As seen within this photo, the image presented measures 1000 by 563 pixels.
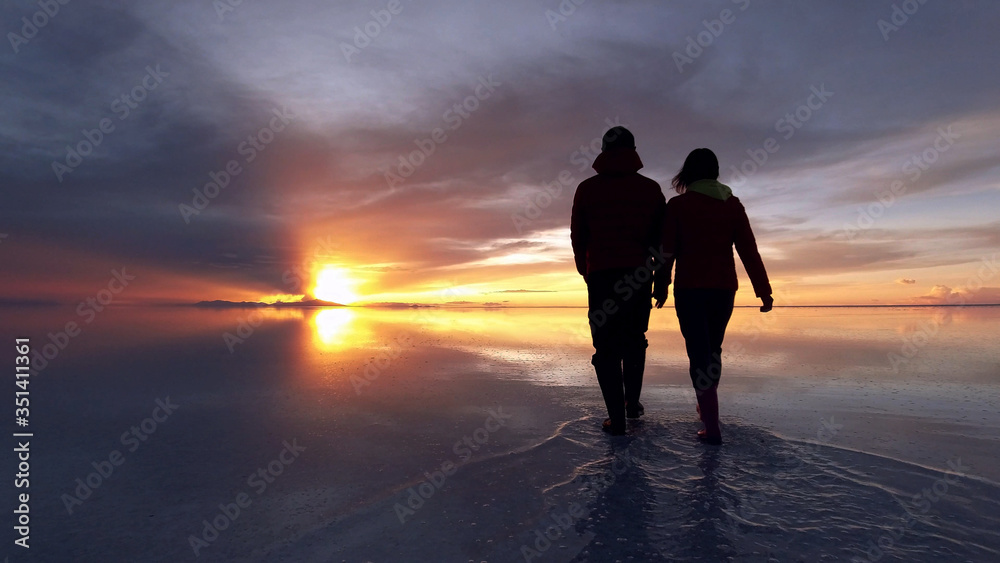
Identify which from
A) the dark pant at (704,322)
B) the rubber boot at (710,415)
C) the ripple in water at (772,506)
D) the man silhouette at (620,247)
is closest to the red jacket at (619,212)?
the man silhouette at (620,247)

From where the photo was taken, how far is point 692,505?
96.6 inches

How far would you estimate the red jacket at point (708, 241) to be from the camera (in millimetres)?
3906

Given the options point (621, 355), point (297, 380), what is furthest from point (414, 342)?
point (621, 355)

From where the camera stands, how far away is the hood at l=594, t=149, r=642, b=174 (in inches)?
159

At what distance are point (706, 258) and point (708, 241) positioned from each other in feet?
0.49

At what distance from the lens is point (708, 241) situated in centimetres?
392

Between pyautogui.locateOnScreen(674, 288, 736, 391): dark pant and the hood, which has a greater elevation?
the hood

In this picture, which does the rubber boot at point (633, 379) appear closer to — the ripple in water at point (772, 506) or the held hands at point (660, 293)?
the held hands at point (660, 293)

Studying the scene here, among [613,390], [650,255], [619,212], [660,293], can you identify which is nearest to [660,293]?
[660,293]

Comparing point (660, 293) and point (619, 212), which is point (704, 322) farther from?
point (619, 212)

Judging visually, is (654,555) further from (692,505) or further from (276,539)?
(276,539)

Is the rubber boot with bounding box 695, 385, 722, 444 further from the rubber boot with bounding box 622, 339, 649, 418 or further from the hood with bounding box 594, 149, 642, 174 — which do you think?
the hood with bounding box 594, 149, 642, 174

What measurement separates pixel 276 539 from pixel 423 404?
107 inches

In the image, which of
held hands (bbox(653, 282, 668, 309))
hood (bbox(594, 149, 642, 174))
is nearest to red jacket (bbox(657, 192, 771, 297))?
held hands (bbox(653, 282, 668, 309))
